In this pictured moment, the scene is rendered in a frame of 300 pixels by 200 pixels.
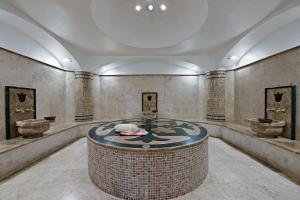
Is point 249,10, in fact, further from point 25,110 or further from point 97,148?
point 25,110

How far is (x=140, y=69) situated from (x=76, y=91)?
2.50m

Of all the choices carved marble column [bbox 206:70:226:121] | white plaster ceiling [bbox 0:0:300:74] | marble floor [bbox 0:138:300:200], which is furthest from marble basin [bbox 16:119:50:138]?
carved marble column [bbox 206:70:226:121]

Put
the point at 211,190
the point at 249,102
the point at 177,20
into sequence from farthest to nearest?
the point at 249,102 < the point at 177,20 < the point at 211,190

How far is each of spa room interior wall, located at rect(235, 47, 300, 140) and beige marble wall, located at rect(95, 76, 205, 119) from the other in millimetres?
1480

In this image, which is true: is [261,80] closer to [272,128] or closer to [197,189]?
[272,128]

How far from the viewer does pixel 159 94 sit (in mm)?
5707

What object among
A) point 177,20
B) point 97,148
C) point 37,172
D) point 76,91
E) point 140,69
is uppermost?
point 177,20

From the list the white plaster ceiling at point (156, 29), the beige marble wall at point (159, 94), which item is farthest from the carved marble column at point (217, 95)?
the beige marble wall at point (159, 94)

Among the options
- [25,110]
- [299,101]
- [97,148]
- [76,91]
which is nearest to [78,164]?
[97,148]

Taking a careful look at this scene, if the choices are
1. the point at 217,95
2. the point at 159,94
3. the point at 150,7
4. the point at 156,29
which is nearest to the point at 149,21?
the point at 156,29

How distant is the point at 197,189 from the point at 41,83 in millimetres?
4618

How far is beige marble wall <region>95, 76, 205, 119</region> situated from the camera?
18.6 ft

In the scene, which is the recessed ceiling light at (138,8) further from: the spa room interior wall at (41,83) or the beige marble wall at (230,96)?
the beige marble wall at (230,96)

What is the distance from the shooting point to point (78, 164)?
2.79 m
